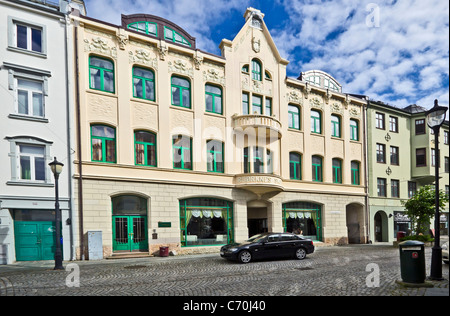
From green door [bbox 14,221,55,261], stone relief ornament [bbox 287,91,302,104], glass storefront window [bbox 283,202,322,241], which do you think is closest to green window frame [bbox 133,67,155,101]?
green door [bbox 14,221,55,261]

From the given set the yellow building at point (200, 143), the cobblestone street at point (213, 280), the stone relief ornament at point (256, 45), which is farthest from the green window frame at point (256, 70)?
the cobblestone street at point (213, 280)

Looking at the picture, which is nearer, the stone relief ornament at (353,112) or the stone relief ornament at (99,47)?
the stone relief ornament at (99,47)

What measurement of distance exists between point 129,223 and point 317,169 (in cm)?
1546

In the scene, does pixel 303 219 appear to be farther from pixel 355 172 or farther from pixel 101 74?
pixel 101 74

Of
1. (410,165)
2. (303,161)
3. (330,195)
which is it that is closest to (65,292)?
(303,161)

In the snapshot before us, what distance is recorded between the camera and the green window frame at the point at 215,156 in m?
20.6

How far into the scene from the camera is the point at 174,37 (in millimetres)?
21125

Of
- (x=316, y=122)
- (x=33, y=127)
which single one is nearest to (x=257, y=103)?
(x=316, y=122)

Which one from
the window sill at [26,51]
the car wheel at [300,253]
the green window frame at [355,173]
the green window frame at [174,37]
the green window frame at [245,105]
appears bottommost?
the car wheel at [300,253]

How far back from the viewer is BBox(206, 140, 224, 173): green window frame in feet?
67.7

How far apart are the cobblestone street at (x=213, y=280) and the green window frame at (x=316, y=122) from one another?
45.0 feet

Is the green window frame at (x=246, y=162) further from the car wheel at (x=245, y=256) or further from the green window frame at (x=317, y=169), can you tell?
the car wheel at (x=245, y=256)

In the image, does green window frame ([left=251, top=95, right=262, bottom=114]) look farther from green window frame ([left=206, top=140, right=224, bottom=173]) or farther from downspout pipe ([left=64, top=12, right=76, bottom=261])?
downspout pipe ([left=64, top=12, right=76, bottom=261])

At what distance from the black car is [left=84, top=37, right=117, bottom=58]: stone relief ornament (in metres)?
13.1
